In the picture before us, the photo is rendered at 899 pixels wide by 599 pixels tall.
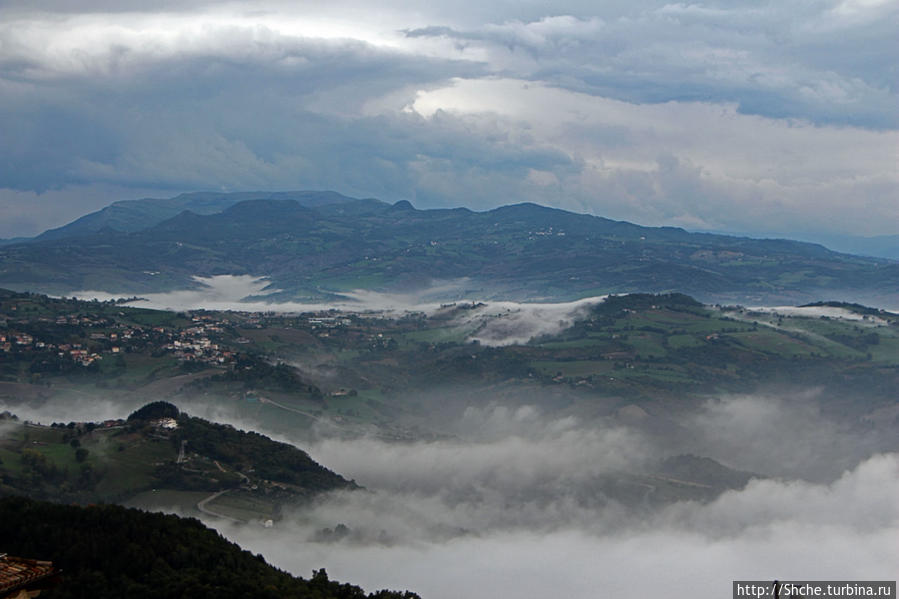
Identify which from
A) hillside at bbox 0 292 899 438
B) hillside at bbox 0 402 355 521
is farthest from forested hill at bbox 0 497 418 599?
hillside at bbox 0 292 899 438

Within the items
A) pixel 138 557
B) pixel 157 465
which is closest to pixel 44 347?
pixel 157 465

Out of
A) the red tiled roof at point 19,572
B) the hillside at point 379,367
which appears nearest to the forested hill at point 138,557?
the red tiled roof at point 19,572

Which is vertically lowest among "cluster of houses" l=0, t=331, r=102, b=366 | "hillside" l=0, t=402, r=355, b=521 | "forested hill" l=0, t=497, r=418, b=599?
"forested hill" l=0, t=497, r=418, b=599

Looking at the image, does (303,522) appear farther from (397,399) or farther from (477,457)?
(397,399)

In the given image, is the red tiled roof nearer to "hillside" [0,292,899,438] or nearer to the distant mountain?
the distant mountain

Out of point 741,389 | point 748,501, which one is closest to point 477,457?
point 748,501

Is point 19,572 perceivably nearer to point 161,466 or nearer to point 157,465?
point 161,466
